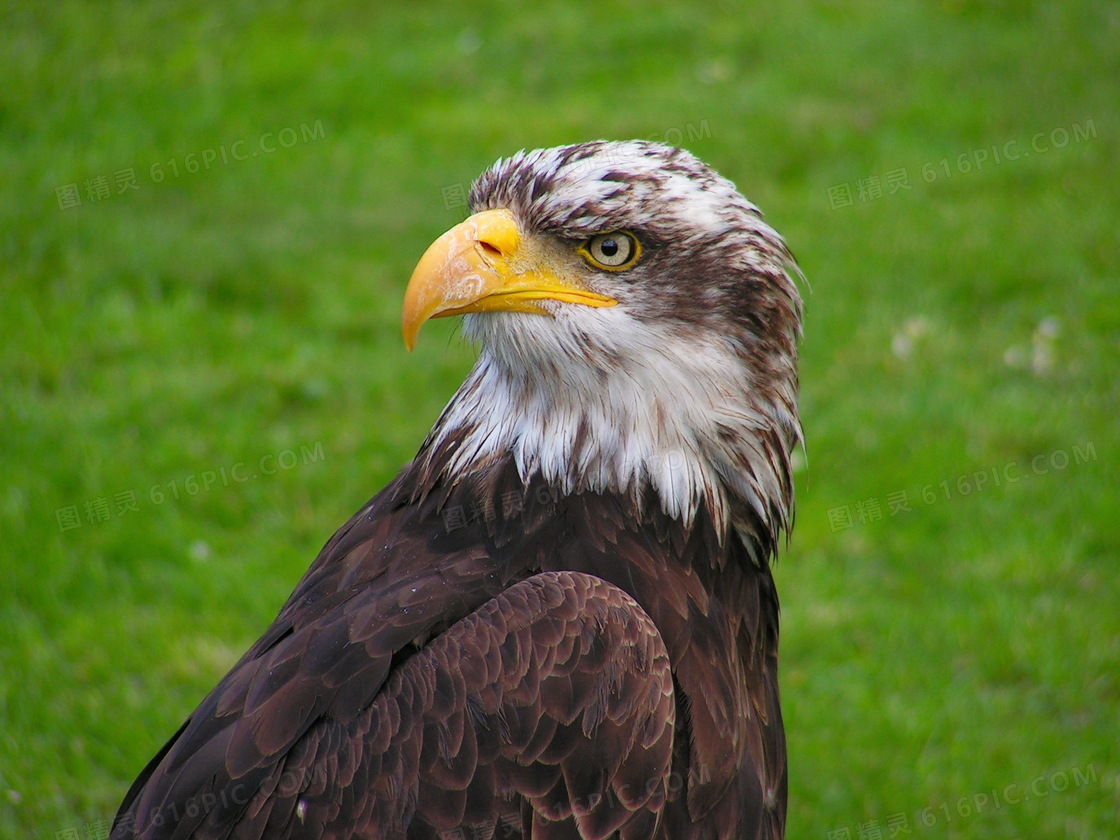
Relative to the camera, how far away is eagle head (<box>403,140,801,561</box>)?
309 centimetres

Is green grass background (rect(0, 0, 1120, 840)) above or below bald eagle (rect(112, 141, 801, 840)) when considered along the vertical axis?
below

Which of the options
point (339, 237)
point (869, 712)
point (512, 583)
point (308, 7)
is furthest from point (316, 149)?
point (512, 583)

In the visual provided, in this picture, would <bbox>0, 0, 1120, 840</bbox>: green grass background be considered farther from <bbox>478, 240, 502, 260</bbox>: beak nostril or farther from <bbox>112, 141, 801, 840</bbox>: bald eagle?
<bbox>478, 240, 502, 260</bbox>: beak nostril

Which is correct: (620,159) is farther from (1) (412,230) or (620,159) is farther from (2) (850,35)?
(2) (850,35)

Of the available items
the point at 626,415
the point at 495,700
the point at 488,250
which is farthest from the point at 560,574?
the point at 488,250

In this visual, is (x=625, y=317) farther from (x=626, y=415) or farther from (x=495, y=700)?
(x=495, y=700)

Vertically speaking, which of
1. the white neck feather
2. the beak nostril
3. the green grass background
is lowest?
the green grass background

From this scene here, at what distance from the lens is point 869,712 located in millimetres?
5004

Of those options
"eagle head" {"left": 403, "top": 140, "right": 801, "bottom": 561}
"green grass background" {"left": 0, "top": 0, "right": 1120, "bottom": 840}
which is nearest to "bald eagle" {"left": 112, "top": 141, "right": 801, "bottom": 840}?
"eagle head" {"left": 403, "top": 140, "right": 801, "bottom": 561}

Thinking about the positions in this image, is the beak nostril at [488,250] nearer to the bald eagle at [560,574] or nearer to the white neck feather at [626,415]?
the bald eagle at [560,574]

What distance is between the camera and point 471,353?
7.00 metres

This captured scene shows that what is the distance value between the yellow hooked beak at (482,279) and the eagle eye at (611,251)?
0.08 m

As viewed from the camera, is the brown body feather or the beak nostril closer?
the brown body feather

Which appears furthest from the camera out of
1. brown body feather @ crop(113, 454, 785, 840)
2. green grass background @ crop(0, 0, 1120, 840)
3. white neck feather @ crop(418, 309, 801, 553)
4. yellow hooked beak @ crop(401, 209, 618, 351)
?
green grass background @ crop(0, 0, 1120, 840)
